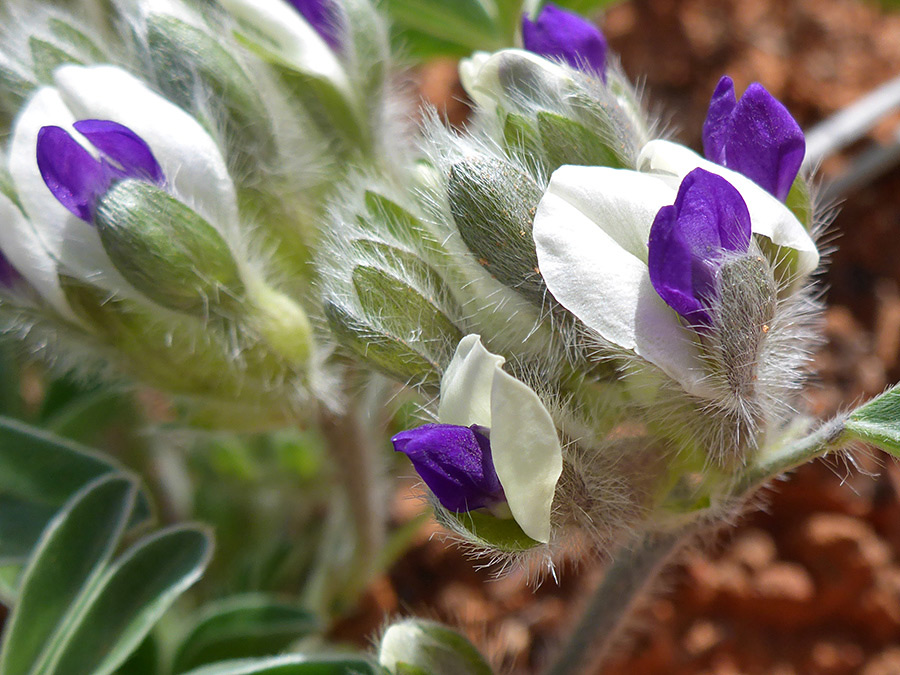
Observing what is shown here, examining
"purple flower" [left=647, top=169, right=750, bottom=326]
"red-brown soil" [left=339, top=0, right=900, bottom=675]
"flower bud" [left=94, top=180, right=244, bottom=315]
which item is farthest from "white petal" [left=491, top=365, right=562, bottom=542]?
"red-brown soil" [left=339, top=0, right=900, bottom=675]

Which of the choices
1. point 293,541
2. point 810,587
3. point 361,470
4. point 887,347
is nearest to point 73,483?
point 361,470

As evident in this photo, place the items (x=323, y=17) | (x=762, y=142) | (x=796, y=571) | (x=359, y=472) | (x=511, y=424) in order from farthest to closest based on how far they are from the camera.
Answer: (x=796, y=571) → (x=359, y=472) → (x=323, y=17) → (x=762, y=142) → (x=511, y=424)

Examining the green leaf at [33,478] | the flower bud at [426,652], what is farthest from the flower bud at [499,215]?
the green leaf at [33,478]

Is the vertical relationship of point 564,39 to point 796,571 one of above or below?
above

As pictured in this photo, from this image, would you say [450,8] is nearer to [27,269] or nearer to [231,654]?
[27,269]

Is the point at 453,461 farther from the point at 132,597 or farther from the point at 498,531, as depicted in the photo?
the point at 132,597

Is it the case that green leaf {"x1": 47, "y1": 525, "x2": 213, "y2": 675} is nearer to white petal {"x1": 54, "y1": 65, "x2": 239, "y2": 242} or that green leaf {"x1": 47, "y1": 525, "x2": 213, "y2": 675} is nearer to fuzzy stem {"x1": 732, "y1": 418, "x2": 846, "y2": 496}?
white petal {"x1": 54, "y1": 65, "x2": 239, "y2": 242}

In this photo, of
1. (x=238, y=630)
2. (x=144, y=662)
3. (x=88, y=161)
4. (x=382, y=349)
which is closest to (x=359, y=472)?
(x=238, y=630)
